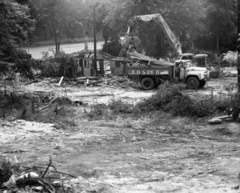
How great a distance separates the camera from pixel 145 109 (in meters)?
16.8

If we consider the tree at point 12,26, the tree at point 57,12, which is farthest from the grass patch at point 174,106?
the tree at point 57,12

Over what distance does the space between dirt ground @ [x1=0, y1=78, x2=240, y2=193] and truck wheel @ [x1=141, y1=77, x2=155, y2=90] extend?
23.4ft

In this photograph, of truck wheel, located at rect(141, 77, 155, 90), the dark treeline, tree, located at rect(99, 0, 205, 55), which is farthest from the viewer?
the dark treeline

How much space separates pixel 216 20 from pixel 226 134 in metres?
30.7

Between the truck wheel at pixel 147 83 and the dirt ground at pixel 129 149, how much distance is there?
7.14 m

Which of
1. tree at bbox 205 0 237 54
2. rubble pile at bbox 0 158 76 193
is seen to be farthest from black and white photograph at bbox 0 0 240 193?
tree at bbox 205 0 237 54

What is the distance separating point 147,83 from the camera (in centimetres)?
2478

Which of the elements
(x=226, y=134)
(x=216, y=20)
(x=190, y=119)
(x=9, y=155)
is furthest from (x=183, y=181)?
(x=216, y=20)

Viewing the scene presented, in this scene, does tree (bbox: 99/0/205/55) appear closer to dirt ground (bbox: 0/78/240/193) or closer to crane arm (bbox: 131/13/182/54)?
crane arm (bbox: 131/13/182/54)

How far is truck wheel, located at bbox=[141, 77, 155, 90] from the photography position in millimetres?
24625

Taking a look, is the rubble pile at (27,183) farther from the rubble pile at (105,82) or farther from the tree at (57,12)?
the tree at (57,12)

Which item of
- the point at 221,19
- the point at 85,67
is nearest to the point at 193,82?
the point at 85,67

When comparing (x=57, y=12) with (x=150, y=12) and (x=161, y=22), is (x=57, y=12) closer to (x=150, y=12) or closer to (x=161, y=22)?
(x=150, y=12)

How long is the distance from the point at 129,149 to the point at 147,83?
13778 millimetres
